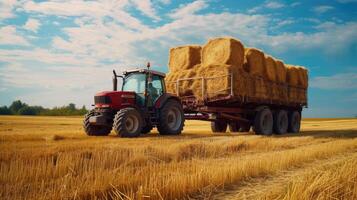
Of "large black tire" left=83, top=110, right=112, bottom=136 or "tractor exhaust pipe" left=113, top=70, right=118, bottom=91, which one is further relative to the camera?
"tractor exhaust pipe" left=113, top=70, right=118, bottom=91

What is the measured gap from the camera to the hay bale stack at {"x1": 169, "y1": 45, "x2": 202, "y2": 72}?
14906 mm

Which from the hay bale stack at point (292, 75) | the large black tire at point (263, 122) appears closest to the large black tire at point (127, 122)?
the large black tire at point (263, 122)

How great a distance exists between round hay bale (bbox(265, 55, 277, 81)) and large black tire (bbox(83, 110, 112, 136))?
7.11m

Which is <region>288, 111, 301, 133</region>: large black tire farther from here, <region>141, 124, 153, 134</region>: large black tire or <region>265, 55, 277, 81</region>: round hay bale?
<region>141, 124, 153, 134</region>: large black tire

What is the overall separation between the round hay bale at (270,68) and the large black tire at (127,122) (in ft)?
22.0

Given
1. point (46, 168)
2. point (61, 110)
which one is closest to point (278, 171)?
point (46, 168)

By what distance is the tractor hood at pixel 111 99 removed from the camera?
11.4 metres

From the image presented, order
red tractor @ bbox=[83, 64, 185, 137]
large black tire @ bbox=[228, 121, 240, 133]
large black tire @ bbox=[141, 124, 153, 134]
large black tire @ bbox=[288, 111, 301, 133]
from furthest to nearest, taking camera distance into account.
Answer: large black tire @ bbox=[288, 111, 301, 133] < large black tire @ bbox=[228, 121, 240, 133] < large black tire @ bbox=[141, 124, 153, 134] < red tractor @ bbox=[83, 64, 185, 137]

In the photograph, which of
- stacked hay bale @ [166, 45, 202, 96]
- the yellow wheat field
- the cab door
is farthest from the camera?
stacked hay bale @ [166, 45, 202, 96]

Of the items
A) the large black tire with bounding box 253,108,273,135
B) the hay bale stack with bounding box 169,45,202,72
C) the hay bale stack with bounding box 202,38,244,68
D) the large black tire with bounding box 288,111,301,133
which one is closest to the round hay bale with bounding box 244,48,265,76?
the hay bale stack with bounding box 202,38,244,68

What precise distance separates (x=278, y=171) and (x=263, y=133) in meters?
9.03

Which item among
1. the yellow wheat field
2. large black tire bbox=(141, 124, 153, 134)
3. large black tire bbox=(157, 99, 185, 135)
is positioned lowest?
the yellow wheat field

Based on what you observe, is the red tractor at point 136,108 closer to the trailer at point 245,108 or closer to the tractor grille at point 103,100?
the tractor grille at point 103,100

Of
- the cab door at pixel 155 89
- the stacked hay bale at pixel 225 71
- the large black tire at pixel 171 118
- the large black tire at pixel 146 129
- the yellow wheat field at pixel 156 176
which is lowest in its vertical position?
the yellow wheat field at pixel 156 176
